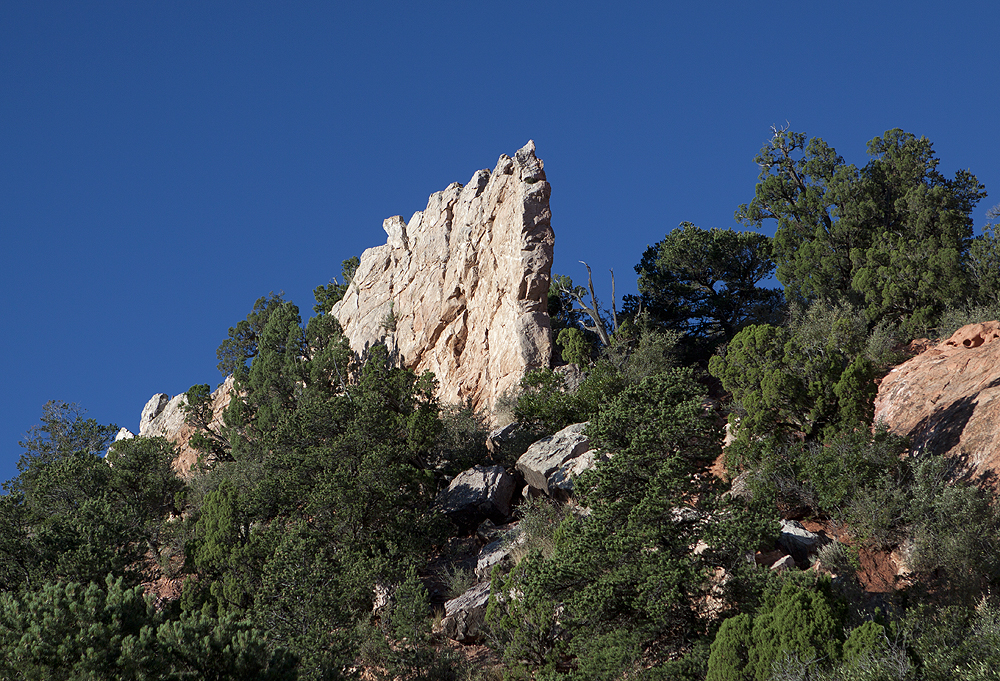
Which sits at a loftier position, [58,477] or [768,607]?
[58,477]

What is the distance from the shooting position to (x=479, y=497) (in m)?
28.0

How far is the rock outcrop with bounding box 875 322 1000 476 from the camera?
21.1 m

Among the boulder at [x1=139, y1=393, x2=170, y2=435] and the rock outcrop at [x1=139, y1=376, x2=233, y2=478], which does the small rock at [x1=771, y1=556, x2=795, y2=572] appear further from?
the boulder at [x1=139, y1=393, x2=170, y2=435]

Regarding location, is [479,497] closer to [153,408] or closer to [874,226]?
[874,226]

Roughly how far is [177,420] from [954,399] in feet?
141

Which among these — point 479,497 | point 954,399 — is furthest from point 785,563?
point 479,497

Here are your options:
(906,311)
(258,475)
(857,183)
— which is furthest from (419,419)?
(857,183)

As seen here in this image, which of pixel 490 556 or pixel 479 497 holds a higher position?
pixel 479 497

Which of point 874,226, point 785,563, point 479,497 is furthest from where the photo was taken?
point 874,226

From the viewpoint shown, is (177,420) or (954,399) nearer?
(954,399)

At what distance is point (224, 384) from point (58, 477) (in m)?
16.7

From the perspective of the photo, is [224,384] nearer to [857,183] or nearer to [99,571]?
[99,571]

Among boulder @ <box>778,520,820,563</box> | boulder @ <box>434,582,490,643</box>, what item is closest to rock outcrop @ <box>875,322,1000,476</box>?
boulder @ <box>778,520,820,563</box>

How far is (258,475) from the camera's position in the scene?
106 ft
